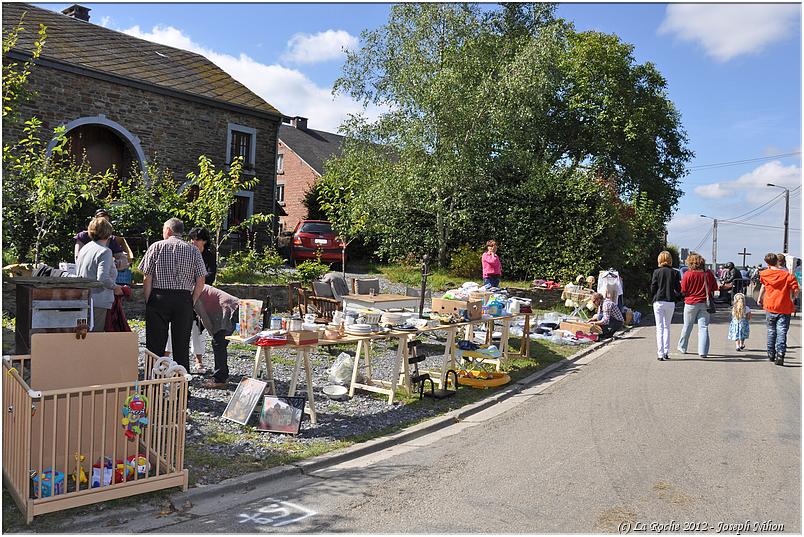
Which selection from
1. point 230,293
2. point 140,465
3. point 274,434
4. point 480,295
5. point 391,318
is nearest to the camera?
point 140,465

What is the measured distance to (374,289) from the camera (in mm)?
12703

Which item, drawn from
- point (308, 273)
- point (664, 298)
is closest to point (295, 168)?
point (308, 273)

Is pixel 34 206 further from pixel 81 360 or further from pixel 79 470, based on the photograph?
pixel 79 470

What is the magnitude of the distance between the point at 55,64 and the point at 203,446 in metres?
17.6

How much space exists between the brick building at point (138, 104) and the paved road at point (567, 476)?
56.3ft

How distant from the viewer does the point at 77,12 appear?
80.1 ft

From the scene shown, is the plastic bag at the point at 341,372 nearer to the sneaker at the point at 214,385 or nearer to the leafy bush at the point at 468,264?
the sneaker at the point at 214,385

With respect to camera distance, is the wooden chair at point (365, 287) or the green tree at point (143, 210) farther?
the green tree at point (143, 210)

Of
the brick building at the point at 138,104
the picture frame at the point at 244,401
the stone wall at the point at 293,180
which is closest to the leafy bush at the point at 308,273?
the brick building at the point at 138,104

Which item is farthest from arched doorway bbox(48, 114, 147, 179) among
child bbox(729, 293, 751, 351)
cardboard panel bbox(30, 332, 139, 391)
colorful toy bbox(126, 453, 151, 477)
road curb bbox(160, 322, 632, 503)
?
colorful toy bbox(126, 453, 151, 477)

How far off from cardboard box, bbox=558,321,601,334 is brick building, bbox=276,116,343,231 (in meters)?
27.7

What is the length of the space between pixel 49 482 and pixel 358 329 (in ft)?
12.1

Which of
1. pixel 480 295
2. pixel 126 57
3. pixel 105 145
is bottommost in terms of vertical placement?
pixel 480 295

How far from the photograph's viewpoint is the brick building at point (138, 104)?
19.4 m
